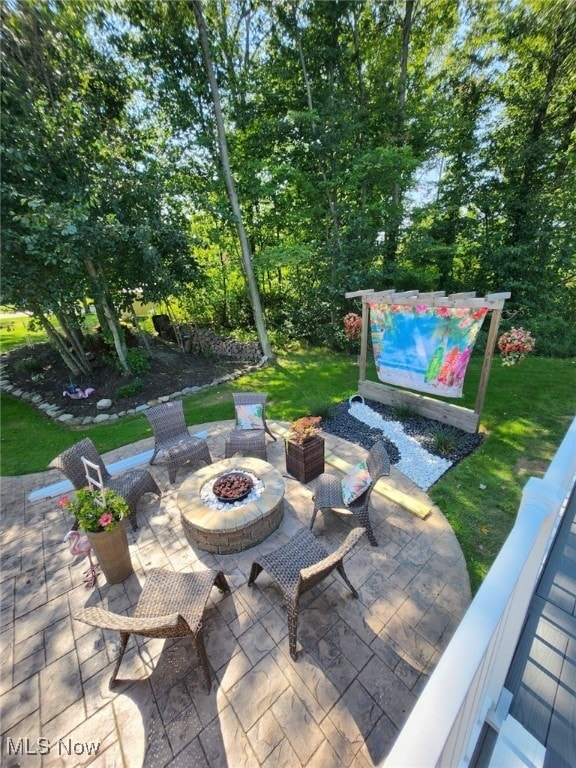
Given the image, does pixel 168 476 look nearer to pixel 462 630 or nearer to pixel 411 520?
pixel 411 520

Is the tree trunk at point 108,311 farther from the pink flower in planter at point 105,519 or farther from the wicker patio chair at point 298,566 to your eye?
the wicker patio chair at point 298,566

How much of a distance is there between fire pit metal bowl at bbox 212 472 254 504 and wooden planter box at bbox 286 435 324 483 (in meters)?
0.81

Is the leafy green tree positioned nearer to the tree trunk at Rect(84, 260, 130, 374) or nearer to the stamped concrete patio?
the tree trunk at Rect(84, 260, 130, 374)

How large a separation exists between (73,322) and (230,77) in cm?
806

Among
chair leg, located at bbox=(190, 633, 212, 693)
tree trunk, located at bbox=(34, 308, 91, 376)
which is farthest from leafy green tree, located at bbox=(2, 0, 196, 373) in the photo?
chair leg, located at bbox=(190, 633, 212, 693)

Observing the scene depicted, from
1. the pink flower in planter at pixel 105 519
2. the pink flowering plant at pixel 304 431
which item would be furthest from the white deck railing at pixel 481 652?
the pink flower in planter at pixel 105 519

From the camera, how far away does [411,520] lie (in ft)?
12.9

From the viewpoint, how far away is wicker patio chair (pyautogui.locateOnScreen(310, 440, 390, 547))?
11.5 feet

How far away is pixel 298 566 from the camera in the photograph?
290cm

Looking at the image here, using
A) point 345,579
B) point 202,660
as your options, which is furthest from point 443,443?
point 202,660

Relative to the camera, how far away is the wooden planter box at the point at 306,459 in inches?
177

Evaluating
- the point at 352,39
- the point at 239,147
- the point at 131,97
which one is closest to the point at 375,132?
the point at 352,39

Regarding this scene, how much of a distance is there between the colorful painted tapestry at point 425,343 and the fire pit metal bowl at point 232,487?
12.8ft

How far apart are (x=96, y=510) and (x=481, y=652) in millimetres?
3184
